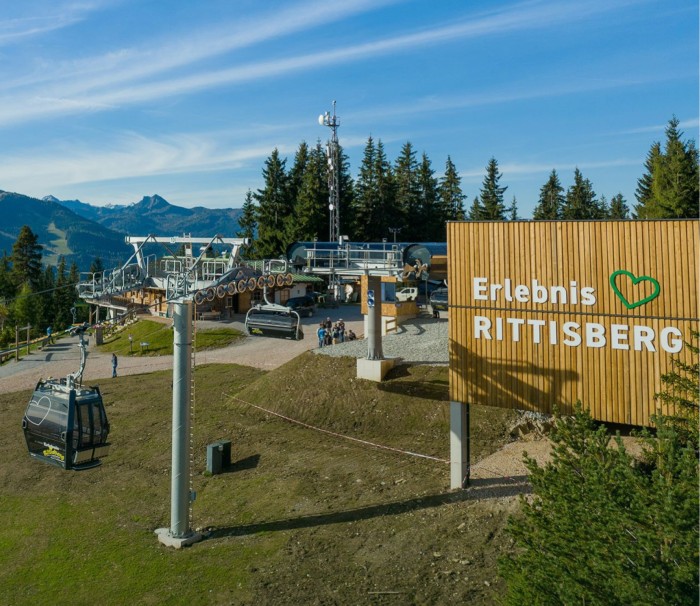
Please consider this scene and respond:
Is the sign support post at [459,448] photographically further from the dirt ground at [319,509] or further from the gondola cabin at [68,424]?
the gondola cabin at [68,424]

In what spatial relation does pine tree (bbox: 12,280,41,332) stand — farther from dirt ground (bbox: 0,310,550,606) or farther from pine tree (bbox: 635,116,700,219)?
pine tree (bbox: 635,116,700,219)

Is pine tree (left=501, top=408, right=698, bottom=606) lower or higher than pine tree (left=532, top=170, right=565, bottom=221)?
lower

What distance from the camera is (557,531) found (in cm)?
870

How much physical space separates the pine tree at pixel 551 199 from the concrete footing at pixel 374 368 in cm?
6953

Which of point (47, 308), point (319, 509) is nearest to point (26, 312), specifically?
point (47, 308)

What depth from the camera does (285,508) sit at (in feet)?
56.9

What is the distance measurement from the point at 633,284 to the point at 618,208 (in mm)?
101201

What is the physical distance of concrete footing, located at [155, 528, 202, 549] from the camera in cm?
1595

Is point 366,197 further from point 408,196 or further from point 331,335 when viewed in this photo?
point 331,335

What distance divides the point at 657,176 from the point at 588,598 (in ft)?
208

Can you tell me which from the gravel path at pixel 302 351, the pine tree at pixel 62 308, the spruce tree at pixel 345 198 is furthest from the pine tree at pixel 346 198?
the pine tree at pixel 62 308

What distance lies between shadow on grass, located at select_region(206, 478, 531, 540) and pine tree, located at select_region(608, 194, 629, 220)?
91592mm

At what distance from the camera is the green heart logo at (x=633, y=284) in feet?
45.9

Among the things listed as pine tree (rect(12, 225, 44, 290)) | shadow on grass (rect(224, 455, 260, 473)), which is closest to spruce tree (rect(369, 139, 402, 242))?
pine tree (rect(12, 225, 44, 290))
